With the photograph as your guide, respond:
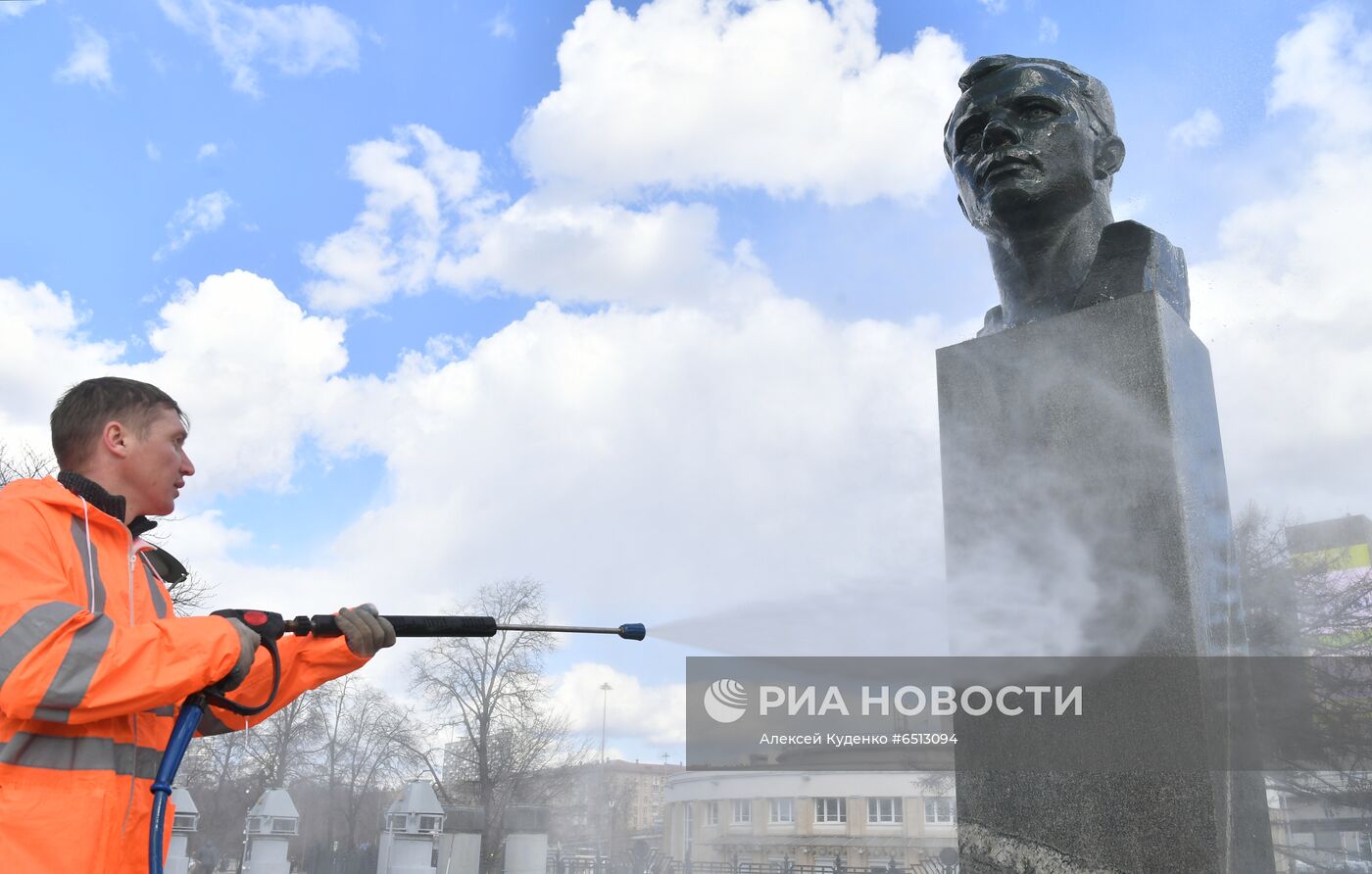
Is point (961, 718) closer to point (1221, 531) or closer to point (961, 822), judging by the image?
point (961, 822)

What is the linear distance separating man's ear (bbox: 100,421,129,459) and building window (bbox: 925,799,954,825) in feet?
86.4

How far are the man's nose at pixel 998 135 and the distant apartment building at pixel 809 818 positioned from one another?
20994mm

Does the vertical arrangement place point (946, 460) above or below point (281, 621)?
above

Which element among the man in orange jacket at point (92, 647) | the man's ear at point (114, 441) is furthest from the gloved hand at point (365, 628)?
the man's ear at point (114, 441)

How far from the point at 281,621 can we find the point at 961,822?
321 centimetres

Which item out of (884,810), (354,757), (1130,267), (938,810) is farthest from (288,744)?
(1130,267)

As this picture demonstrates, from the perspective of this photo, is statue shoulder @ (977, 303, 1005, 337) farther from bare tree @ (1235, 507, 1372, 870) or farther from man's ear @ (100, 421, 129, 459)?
man's ear @ (100, 421, 129, 459)

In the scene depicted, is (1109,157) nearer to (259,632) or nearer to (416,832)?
(259,632)

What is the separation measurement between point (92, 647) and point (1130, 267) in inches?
176

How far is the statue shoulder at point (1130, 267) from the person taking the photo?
15.7 ft

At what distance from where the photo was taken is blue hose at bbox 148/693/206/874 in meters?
1.94

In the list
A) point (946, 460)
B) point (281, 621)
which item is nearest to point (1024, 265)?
point (946, 460)

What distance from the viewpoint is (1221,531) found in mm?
4691

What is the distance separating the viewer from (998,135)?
5215 mm
